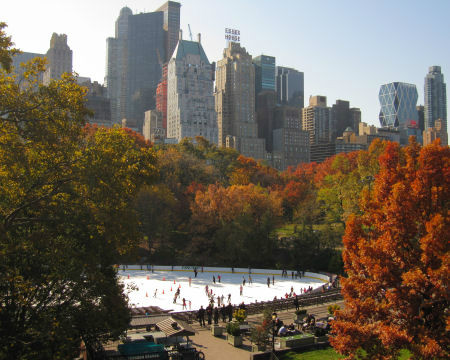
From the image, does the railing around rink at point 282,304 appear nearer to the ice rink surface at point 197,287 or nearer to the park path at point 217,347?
the park path at point 217,347

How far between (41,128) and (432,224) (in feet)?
41.4

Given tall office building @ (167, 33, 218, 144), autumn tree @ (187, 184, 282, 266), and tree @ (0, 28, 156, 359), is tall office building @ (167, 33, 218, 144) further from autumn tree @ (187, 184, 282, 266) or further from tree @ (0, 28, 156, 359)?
tree @ (0, 28, 156, 359)

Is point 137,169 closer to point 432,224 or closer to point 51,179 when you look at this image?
point 51,179

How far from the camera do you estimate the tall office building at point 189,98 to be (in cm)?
18712

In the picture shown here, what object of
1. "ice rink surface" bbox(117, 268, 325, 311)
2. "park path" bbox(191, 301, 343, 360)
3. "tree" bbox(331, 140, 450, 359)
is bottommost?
"ice rink surface" bbox(117, 268, 325, 311)

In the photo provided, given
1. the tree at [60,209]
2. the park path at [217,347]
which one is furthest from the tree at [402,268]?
the tree at [60,209]

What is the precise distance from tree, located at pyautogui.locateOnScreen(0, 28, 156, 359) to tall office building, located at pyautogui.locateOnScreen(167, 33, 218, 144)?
16696cm

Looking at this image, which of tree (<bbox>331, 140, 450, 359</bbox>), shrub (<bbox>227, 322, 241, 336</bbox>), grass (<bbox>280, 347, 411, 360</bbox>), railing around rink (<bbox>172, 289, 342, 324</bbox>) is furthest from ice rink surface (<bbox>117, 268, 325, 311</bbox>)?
tree (<bbox>331, 140, 450, 359</bbox>)

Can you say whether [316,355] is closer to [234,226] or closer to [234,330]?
[234,330]

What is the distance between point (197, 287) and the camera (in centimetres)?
4388

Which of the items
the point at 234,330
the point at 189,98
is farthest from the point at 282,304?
the point at 189,98

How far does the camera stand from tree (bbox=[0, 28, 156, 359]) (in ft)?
48.5

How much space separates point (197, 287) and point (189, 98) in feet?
500

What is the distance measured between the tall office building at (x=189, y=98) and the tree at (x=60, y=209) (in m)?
167
